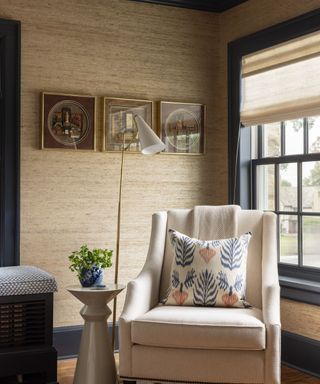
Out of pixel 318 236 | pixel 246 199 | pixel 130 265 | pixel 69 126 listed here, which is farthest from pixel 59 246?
pixel 318 236

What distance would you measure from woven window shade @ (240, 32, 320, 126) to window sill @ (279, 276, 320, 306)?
1.05 metres

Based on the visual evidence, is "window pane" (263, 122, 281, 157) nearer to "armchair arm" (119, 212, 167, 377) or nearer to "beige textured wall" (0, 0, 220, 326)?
"beige textured wall" (0, 0, 220, 326)

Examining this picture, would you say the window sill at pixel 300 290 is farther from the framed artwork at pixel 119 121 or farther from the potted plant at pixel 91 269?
the framed artwork at pixel 119 121

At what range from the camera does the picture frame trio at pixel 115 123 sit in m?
4.20

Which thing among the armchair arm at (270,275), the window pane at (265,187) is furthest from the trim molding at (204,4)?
the armchair arm at (270,275)

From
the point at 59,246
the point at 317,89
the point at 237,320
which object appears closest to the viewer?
the point at 237,320

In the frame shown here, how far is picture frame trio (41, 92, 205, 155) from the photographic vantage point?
4195 millimetres

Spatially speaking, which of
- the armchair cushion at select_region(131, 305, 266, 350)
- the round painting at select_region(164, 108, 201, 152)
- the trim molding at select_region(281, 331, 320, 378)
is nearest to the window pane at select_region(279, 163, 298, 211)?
the round painting at select_region(164, 108, 201, 152)

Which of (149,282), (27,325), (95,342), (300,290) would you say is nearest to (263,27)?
(300,290)

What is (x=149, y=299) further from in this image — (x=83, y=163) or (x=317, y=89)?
(x=317, y=89)

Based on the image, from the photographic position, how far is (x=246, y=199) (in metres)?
4.54

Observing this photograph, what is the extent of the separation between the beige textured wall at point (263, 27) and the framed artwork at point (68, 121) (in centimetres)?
104

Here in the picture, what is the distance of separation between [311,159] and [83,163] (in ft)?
5.04

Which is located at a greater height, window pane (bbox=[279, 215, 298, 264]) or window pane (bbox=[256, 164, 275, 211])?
window pane (bbox=[256, 164, 275, 211])
